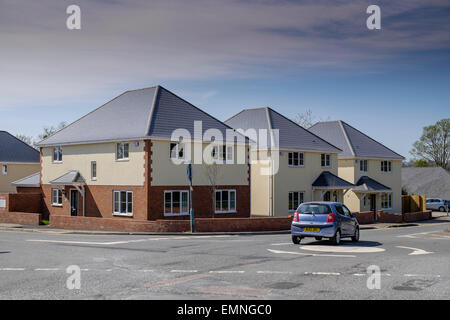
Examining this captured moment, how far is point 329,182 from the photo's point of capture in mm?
39344

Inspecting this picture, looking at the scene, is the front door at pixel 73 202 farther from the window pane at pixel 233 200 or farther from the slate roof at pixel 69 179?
the window pane at pixel 233 200

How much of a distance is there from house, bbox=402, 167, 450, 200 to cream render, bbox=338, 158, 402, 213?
778 inches

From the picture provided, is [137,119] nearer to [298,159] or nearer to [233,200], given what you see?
[233,200]

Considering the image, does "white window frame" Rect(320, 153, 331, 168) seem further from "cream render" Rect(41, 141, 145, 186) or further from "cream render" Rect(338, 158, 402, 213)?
"cream render" Rect(41, 141, 145, 186)

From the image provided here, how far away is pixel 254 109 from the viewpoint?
138 feet

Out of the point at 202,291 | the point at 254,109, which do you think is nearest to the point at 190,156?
the point at 254,109

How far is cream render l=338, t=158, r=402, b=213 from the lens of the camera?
145 feet

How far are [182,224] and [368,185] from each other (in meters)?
23.0

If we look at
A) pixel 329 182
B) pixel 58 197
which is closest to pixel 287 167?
pixel 329 182

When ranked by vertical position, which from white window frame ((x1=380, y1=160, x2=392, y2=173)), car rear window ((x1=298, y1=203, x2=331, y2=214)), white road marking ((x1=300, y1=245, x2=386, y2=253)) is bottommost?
white road marking ((x1=300, y1=245, x2=386, y2=253))

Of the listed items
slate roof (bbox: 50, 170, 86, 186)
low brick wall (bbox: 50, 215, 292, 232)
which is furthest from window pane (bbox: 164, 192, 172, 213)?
slate roof (bbox: 50, 170, 86, 186)

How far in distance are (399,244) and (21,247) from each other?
14.3 m

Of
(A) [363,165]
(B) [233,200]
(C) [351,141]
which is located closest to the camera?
(B) [233,200]
